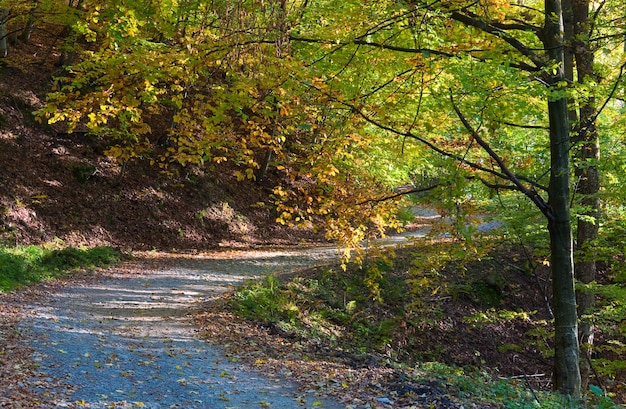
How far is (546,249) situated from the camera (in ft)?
36.9

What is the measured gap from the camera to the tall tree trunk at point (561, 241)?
6988 mm

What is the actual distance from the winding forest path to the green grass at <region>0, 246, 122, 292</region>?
2.48 feet

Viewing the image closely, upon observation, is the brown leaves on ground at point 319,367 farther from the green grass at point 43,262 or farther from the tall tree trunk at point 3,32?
the tall tree trunk at point 3,32

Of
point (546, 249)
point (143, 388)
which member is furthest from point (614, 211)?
point (143, 388)

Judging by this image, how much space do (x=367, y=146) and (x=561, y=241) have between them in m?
3.20

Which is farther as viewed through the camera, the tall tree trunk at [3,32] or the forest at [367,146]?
the tall tree trunk at [3,32]

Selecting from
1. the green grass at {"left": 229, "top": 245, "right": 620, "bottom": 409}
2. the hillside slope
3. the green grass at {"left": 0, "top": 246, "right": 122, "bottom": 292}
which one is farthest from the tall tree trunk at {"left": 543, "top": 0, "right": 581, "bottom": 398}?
the green grass at {"left": 0, "top": 246, "right": 122, "bottom": 292}

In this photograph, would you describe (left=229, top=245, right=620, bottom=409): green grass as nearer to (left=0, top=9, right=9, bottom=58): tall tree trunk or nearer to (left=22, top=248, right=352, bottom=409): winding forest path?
(left=22, top=248, right=352, bottom=409): winding forest path

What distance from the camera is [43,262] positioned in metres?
11.3

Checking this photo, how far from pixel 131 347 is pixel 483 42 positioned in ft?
20.6

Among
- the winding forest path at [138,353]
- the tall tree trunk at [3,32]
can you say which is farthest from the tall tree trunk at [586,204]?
the tall tree trunk at [3,32]

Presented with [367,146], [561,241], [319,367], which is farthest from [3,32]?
[561,241]

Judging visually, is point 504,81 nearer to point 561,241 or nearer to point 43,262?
point 561,241

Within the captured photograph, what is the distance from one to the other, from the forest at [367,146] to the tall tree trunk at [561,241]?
0.9 inches
